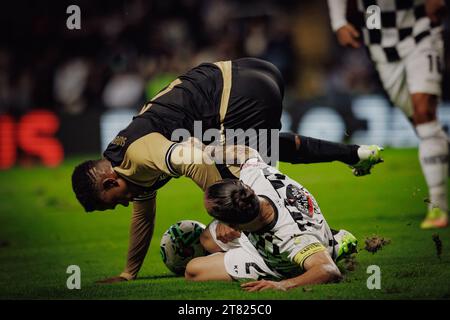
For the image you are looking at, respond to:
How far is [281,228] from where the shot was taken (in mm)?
4188

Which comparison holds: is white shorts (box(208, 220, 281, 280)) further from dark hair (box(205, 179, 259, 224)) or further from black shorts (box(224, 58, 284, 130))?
black shorts (box(224, 58, 284, 130))

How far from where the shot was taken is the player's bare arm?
13.3 feet

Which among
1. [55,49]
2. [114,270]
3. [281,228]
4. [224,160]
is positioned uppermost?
[55,49]

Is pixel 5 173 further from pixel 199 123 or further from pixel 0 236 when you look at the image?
pixel 199 123

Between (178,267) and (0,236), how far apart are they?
2.48 m

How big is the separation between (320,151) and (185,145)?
4.07 feet

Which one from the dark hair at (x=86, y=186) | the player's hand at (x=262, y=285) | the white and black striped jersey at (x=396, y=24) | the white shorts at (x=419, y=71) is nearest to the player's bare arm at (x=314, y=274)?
the player's hand at (x=262, y=285)

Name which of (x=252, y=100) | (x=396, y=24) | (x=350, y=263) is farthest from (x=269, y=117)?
(x=396, y=24)

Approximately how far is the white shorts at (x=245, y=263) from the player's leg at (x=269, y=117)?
0.87 meters

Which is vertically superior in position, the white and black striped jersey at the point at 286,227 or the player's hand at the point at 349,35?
the player's hand at the point at 349,35

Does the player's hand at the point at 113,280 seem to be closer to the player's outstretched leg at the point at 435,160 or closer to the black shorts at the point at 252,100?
the black shorts at the point at 252,100

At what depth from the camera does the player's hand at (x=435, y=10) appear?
6102 millimetres
